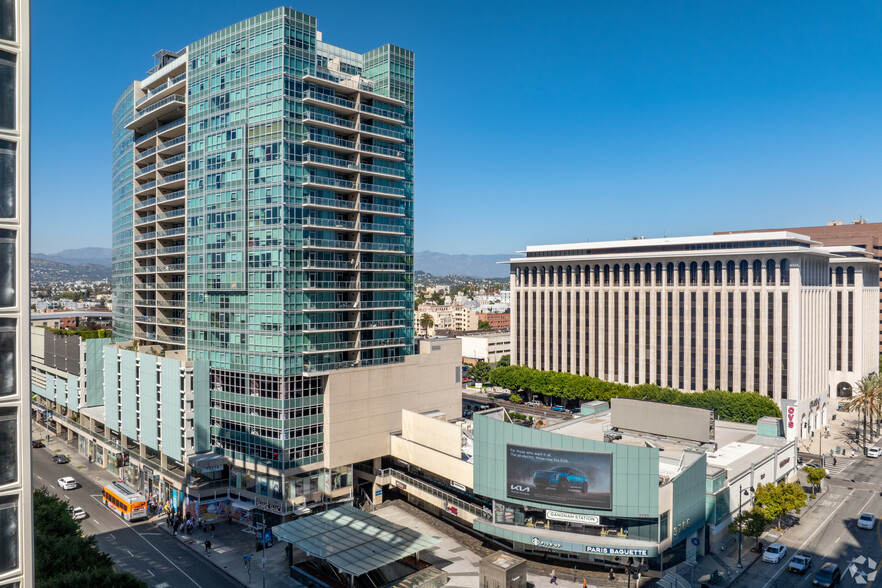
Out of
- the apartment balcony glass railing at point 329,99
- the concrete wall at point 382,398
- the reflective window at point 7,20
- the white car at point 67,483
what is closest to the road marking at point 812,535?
the concrete wall at point 382,398

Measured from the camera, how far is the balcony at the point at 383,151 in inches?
2837

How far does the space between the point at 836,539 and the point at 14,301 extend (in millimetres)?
73928

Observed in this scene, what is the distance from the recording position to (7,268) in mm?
11656

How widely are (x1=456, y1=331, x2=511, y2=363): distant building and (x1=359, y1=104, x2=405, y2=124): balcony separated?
4379 inches

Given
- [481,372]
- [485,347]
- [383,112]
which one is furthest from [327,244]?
[485,347]

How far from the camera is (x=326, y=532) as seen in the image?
51656 millimetres

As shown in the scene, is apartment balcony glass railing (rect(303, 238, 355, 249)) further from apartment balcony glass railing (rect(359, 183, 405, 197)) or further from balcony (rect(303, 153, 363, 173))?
balcony (rect(303, 153, 363, 173))

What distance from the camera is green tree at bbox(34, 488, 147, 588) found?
33.7 m

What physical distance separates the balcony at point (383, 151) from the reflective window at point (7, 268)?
6083 centimetres

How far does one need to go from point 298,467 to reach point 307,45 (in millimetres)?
47543

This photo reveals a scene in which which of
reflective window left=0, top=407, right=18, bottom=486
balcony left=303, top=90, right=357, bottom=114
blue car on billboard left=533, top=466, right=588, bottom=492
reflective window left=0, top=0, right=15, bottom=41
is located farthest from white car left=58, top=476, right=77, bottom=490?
reflective window left=0, top=0, right=15, bottom=41

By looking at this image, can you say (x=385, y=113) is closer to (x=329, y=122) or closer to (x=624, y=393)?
(x=329, y=122)

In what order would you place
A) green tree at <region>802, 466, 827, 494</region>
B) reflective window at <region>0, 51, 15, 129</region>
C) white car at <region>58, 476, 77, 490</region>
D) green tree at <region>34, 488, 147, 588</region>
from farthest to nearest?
white car at <region>58, 476, 77, 490</region>, green tree at <region>802, 466, 827, 494</region>, green tree at <region>34, 488, 147, 588</region>, reflective window at <region>0, 51, 15, 129</region>

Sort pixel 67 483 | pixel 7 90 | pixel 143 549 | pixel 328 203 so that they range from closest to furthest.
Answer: pixel 7 90 < pixel 143 549 < pixel 328 203 < pixel 67 483
